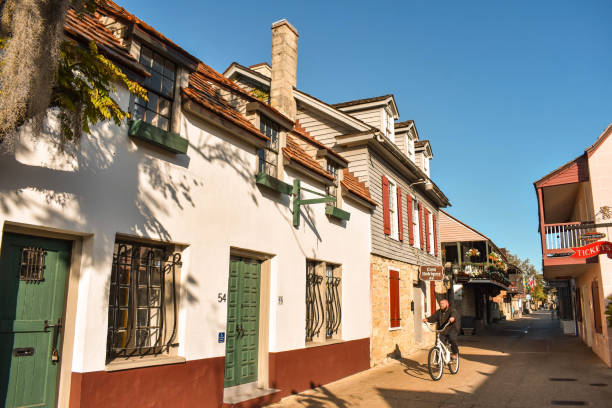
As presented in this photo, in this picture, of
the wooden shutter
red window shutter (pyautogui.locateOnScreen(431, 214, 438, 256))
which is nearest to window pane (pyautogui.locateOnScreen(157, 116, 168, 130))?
the wooden shutter

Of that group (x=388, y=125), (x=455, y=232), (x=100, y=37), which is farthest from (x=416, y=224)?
(x=100, y=37)

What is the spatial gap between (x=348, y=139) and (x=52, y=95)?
1072 centimetres

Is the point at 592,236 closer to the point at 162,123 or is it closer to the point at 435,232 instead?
the point at 435,232

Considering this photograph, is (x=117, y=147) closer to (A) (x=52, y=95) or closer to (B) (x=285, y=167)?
(A) (x=52, y=95)

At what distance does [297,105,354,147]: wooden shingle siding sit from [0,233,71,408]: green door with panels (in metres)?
10.4

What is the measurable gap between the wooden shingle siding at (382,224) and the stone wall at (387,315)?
0.83 feet

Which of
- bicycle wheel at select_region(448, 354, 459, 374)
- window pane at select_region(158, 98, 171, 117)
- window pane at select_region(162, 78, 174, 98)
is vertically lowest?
bicycle wheel at select_region(448, 354, 459, 374)

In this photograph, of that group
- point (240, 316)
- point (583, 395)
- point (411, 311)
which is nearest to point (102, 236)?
point (240, 316)

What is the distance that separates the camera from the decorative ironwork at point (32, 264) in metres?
5.18

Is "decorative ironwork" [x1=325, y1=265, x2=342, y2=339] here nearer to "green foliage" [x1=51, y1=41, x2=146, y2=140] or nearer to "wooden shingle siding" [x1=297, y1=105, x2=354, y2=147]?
"wooden shingle siding" [x1=297, y1=105, x2=354, y2=147]

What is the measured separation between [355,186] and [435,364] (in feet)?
16.6

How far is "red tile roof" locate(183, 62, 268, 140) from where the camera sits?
7696 mm

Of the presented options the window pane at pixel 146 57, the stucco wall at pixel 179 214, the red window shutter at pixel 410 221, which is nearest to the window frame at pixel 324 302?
the stucco wall at pixel 179 214

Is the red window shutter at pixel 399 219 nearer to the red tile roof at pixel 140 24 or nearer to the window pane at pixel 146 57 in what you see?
the red tile roof at pixel 140 24
